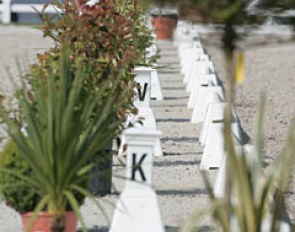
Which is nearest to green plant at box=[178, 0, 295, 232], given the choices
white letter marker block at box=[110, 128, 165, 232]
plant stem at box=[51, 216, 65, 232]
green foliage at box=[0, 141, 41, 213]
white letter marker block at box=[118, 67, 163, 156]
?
white letter marker block at box=[110, 128, 165, 232]

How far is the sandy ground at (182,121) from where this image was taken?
9055 millimetres

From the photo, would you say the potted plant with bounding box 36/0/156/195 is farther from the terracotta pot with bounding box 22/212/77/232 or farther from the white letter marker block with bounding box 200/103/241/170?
the terracotta pot with bounding box 22/212/77/232

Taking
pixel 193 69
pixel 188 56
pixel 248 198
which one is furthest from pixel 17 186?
pixel 188 56

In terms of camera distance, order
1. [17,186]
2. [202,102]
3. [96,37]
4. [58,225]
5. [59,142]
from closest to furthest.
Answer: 1. [59,142]
2. [58,225]
3. [17,186]
4. [96,37]
5. [202,102]

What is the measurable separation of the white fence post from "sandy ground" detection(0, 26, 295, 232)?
2503 mm

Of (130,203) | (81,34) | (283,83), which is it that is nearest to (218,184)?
(81,34)

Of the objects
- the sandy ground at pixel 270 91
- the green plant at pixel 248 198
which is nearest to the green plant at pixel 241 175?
the green plant at pixel 248 198

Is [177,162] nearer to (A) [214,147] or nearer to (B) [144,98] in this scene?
(A) [214,147]

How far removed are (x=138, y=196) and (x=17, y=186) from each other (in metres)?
0.72

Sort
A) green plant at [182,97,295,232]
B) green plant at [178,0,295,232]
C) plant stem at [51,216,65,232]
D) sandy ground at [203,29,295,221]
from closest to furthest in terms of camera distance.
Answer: green plant at [178,0,295,232] < green plant at [182,97,295,232] < plant stem at [51,216,65,232] < sandy ground at [203,29,295,221]

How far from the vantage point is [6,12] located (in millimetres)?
31172

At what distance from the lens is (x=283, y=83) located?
19953 mm

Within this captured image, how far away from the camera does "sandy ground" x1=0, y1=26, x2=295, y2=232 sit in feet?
29.7

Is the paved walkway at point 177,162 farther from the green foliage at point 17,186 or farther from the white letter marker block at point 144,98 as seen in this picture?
the green foliage at point 17,186
